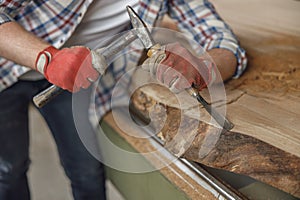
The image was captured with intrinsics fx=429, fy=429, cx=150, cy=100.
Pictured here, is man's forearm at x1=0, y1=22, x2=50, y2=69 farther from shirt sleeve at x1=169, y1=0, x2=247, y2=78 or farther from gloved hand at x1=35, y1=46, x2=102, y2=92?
shirt sleeve at x1=169, y1=0, x2=247, y2=78

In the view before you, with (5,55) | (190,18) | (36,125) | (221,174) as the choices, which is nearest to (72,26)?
(5,55)

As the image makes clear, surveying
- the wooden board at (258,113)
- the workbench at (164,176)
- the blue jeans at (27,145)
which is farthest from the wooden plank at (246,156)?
the blue jeans at (27,145)

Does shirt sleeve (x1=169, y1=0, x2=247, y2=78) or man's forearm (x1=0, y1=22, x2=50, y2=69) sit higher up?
man's forearm (x1=0, y1=22, x2=50, y2=69)

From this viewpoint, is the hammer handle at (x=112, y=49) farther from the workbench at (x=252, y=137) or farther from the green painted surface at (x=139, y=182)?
the green painted surface at (x=139, y=182)

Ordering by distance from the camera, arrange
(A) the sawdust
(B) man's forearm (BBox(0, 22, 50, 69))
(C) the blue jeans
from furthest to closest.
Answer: (C) the blue jeans < (A) the sawdust < (B) man's forearm (BBox(0, 22, 50, 69))

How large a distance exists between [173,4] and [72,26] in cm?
25

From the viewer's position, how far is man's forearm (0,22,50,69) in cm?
79

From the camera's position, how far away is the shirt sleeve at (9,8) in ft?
2.63

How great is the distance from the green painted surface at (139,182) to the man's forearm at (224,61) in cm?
26

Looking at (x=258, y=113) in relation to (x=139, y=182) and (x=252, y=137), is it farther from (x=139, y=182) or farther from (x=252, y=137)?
A: (x=139, y=182)

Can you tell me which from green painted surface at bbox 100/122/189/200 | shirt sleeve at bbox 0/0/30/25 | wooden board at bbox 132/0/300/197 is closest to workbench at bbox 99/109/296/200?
green painted surface at bbox 100/122/189/200

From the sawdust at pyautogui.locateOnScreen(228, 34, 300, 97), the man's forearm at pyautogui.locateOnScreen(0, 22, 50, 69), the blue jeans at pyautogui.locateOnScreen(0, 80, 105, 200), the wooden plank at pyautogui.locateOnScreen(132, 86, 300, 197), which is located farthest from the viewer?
the blue jeans at pyautogui.locateOnScreen(0, 80, 105, 200)

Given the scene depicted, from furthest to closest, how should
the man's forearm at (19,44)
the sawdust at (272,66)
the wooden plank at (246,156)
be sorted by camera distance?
the sawdust at (272,66)
the man's forearm at (19,44)
the wooden plank at (246,156)

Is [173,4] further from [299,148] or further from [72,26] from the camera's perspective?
[299,148]
